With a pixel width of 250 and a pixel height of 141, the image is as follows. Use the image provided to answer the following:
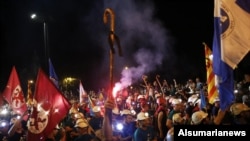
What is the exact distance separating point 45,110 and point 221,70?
14.3 ft

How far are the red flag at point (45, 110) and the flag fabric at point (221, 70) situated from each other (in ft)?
12.9

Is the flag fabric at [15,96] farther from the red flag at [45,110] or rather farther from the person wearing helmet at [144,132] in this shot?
the person wearing helmet at [144,132]

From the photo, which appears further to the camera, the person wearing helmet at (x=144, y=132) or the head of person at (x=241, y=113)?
the person wearing helmet at (x=144, y=132)

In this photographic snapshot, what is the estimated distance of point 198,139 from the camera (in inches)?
185

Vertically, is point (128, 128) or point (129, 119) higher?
point (129, 119)

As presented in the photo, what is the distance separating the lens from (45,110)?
392 inches

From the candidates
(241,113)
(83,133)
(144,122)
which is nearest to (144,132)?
(144,122)

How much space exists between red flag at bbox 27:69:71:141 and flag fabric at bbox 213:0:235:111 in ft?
12.9

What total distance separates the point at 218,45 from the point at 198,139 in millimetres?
3723

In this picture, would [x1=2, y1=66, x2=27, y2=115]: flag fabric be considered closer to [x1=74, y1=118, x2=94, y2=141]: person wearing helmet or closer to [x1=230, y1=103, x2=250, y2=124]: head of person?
[x1=74, y1=118, x2=94, y2=141]: person wearing helmet

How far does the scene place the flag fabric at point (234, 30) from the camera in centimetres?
789

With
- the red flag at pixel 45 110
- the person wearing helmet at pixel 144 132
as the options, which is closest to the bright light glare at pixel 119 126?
the red flag at pixel 45 110

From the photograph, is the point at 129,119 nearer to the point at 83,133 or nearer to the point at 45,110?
the point at 45,110

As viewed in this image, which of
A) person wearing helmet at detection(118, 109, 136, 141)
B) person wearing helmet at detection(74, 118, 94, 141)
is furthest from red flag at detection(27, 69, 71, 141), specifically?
person wearing helmet at detection(118, 109, 136, 141)
